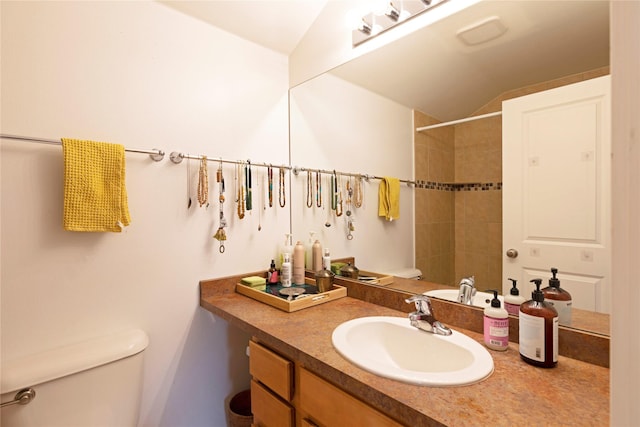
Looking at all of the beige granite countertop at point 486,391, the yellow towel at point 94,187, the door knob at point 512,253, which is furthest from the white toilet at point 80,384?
the door knob at point 512,253

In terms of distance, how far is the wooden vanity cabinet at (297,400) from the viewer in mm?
760

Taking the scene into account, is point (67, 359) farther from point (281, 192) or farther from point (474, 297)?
point (474, 297)

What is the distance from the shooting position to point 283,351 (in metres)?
0.95

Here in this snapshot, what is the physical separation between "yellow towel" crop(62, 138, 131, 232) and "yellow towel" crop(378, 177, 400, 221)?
41.5 inches

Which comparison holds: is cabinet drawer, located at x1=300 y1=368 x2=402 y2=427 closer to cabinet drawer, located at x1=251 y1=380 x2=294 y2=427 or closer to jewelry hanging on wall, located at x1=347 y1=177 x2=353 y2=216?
cabinet drawer, located at x1=251 y1=380 x2=294 y2=427

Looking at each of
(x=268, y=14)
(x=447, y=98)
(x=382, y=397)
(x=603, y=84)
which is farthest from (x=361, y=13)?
(x=382, y=397)

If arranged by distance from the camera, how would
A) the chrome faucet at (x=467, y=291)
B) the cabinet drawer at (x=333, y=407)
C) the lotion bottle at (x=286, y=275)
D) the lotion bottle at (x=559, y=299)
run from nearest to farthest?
the cabinet drawer at (x=333, y=407) → the lotion bottle at (x=559, y=299) → the chrome faucet at (x=467, y=291) → the lotion bottle at (x=286, y=275)

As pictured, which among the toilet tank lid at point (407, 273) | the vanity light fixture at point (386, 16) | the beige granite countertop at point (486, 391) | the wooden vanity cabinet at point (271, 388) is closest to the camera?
the beige granite countertop at point (486, 391)

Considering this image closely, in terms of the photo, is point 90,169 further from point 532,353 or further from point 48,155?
point 532,353

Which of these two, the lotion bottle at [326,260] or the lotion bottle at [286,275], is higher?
the lotion bottle at [326,260]

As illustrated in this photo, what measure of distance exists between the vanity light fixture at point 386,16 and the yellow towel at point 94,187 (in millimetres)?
1109

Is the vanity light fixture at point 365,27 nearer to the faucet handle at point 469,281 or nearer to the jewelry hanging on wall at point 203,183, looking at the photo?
the jewelry hanging on wall at point 203,183

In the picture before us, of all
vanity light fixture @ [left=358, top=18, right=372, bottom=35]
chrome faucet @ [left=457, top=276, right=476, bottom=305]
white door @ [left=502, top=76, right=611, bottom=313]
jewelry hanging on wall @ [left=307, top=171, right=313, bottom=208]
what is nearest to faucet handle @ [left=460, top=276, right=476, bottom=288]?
chrome faucet @ [left=457, top=276, right=476, bottom=305]

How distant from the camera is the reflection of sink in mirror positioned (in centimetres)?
104
